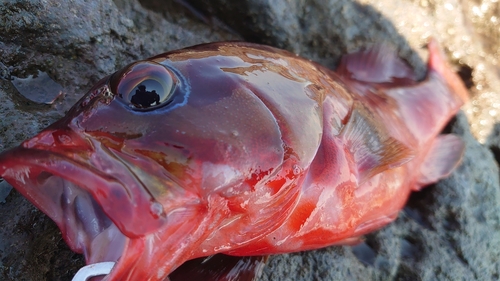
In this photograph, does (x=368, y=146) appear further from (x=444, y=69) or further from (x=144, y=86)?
(x=444, y=69)

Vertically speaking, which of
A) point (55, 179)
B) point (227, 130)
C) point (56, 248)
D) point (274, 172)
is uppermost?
point (227, 130)

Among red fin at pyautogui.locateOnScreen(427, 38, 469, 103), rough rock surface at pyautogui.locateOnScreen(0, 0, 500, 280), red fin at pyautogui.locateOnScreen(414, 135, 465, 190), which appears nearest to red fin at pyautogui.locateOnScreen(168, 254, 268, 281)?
rough rock surface at pyautogui.locateOnScreen(0, 0, 500, 280)

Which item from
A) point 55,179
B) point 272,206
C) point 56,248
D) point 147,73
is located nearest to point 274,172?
point 272,206

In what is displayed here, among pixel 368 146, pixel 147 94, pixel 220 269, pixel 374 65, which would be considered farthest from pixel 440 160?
Answer: pixel 147 94

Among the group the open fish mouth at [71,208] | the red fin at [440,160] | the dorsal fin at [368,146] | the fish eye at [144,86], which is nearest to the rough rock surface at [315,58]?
the red fin at [440,160]

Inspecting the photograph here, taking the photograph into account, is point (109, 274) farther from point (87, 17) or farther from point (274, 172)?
point (87, 17)

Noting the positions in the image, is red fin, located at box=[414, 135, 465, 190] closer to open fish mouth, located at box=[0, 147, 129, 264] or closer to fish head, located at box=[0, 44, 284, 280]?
fish head, located at box=[0, 44, 284, 280]
